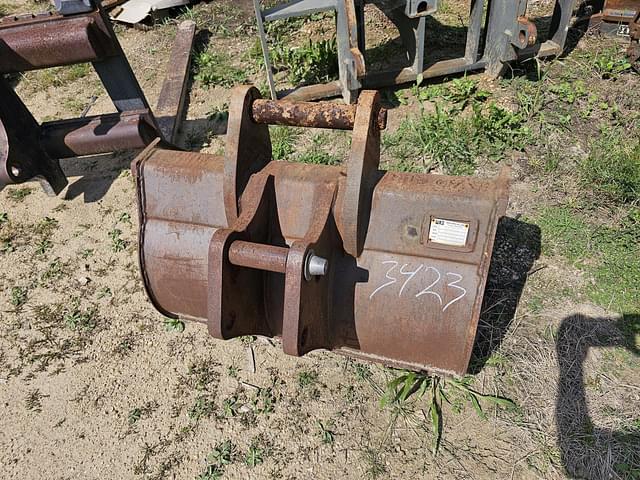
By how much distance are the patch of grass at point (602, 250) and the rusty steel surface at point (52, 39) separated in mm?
2839

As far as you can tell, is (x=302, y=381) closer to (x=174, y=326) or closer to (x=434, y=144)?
(x=174, y=326)

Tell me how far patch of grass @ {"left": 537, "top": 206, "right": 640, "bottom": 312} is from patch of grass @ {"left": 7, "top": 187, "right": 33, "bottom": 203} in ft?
12.2

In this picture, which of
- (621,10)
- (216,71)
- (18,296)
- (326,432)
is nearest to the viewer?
(326,432)

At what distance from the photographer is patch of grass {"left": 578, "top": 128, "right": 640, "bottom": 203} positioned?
2.91 m

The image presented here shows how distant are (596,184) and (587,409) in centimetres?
151

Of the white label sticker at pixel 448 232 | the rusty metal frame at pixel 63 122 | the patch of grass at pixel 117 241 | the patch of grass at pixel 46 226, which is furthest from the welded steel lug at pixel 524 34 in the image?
the patch of grass at pixel 46 226

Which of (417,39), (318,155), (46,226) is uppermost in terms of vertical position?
(417,39)

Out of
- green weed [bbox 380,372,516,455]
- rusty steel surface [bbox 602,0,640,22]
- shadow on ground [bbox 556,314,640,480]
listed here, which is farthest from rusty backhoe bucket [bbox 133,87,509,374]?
rusty steel surface [bbox 602,0,640,22]

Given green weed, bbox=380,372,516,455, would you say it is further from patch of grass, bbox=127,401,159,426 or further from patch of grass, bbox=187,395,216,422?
patch of grass, bbox=127,401,159,426

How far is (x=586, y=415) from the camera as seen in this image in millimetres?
2111

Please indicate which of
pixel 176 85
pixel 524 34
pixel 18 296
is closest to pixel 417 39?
pixel 524 34

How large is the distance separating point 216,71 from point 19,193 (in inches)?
80.5

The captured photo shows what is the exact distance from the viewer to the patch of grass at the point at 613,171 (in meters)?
2.91

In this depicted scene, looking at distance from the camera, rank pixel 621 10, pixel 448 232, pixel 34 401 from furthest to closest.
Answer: pixel 621 10 → pixel 34 401 → pixel 448 232
